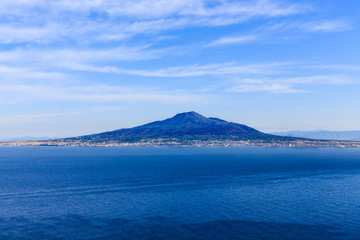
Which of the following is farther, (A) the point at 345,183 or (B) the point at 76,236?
(A) the point at 345,183

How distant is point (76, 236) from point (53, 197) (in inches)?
1457

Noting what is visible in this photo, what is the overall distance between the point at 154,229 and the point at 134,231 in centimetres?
406

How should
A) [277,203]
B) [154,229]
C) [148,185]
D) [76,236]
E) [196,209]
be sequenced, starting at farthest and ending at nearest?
[148,185], [277,203], [196,209], [154,229], [76,236]

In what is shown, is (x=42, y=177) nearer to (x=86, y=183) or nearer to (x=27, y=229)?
(x=86, y=183)

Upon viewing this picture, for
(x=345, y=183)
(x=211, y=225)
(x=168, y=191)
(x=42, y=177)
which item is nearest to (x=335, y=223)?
(x=211, y=225)

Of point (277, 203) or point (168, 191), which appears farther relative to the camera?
point (168, 191)

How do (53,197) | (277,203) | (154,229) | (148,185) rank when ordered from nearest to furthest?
(154,229) → (277,203) → (53,197) → (148,185)

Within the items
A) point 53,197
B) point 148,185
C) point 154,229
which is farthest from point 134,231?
point 148,185

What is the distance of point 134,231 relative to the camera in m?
65.6

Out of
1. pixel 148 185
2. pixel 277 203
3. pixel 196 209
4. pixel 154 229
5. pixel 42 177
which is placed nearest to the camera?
pixel 154 229

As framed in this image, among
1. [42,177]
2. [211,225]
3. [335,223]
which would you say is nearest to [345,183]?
[335,223]

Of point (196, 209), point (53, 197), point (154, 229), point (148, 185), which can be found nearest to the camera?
point (154, 229)

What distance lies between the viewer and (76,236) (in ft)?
204

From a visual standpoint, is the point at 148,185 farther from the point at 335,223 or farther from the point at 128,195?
the point at 335,223
